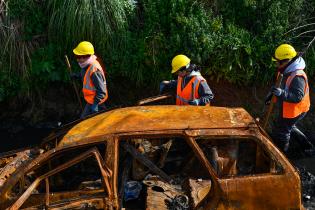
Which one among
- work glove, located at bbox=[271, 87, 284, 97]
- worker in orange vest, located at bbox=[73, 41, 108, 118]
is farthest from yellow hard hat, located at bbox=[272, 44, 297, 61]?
worker in orange vest, located at bbox=[73, 41, 108, 118]

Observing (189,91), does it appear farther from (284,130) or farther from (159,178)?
(159,178)

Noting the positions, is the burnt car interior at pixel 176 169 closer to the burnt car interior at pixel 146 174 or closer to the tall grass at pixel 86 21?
the burnt car interior at pixel 146 174

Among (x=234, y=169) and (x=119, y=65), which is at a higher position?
(x=119, y=65)

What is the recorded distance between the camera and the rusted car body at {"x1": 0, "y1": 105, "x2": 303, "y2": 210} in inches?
176

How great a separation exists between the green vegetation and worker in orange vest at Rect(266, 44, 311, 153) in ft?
4.16

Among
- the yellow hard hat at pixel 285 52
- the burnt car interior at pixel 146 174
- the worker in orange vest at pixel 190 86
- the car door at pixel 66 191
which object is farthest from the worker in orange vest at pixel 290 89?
the car door at pixel 66 191

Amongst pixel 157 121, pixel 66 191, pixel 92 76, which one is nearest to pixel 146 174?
pixel 157 121

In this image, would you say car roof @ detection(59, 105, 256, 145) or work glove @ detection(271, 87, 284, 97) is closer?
car roof @ detection(59, 105, 256, 145)

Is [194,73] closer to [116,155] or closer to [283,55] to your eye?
[283,55]

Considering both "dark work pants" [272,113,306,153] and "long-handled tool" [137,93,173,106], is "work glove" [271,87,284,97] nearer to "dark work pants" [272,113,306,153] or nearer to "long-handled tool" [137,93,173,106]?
"dark work pants" [272,113,306,153]

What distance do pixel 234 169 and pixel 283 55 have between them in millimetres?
2195

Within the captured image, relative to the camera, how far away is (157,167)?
4.91 m

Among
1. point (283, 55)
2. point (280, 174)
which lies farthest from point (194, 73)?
point (280, 174)

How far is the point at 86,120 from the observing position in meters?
5.29
